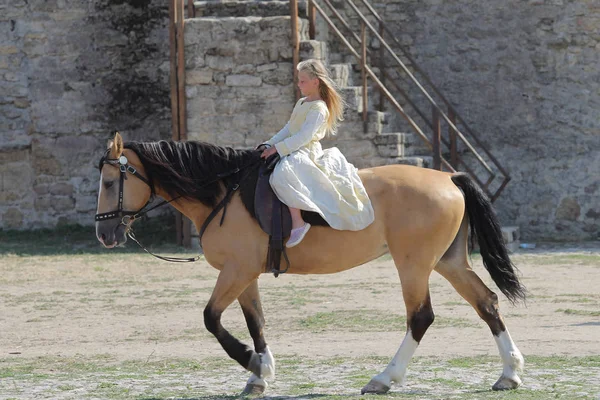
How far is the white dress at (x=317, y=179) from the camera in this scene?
6.77m

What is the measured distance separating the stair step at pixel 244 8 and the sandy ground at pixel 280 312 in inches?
141

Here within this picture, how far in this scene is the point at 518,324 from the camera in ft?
31.0

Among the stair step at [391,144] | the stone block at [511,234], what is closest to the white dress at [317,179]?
the stair step at [391,144]

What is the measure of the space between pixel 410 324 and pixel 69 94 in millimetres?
11463

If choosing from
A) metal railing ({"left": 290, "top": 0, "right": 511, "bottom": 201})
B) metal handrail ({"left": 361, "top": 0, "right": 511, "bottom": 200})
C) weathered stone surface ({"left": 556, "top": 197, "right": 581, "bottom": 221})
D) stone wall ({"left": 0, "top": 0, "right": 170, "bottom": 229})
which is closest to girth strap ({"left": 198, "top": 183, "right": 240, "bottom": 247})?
metal railing ({"left": 290, "top": 0, "right": 511, "bottom": 201})

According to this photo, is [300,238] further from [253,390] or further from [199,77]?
[199,77]

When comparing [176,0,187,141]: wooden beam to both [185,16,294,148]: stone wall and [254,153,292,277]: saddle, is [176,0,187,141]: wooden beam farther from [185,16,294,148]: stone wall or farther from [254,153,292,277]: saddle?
[254,153,292,277]: saddle

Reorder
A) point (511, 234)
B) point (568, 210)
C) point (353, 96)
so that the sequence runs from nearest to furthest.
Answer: point (353, 96) < point (511, 234) < point (568, 210)

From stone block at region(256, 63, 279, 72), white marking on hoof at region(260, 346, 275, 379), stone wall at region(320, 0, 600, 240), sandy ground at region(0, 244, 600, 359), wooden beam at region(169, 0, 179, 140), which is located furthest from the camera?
stone wall at region(320, 0, 600, 240)

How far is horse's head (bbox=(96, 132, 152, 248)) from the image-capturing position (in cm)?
682

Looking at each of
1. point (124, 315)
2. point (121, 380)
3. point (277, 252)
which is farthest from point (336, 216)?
point (124, 315)

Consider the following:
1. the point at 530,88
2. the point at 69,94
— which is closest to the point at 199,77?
the point at 69,94

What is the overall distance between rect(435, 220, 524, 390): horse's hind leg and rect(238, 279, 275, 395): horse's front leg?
1183 millimetres

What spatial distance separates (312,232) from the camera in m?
6.87
